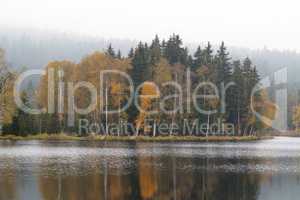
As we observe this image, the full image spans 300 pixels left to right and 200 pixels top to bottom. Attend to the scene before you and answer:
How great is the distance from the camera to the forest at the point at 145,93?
75750mm

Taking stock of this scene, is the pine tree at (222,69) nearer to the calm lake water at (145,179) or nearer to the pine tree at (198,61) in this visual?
the pine tree at (198,61)

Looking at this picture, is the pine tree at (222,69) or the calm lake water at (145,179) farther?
the pine tree at (222,69)

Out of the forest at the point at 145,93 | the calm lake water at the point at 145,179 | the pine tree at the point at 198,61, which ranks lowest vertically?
the calm lake water at the point at 145,179

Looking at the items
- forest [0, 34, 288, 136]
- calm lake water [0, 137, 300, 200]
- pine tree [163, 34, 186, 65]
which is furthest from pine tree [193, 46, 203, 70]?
calm lake water [0, 137, 300, 200]

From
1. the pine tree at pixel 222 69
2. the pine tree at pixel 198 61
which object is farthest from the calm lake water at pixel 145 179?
the pine tree at pixel 198 61

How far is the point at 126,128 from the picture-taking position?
260 ft

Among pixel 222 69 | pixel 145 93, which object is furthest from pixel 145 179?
pixel 222 69

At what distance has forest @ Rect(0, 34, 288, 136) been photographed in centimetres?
7575

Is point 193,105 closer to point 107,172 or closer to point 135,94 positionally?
point 135,94

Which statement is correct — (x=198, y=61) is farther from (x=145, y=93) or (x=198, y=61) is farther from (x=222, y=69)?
(x=145, y=93)

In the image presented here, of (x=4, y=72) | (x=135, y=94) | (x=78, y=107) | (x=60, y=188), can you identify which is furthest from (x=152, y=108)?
(x=60, y=188)

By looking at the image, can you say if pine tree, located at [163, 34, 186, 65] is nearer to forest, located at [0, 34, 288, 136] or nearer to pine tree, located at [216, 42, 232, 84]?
forest, located at [0, 34, 288, 136]

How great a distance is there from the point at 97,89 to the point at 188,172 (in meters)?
46.7

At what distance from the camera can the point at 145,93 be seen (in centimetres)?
7550
